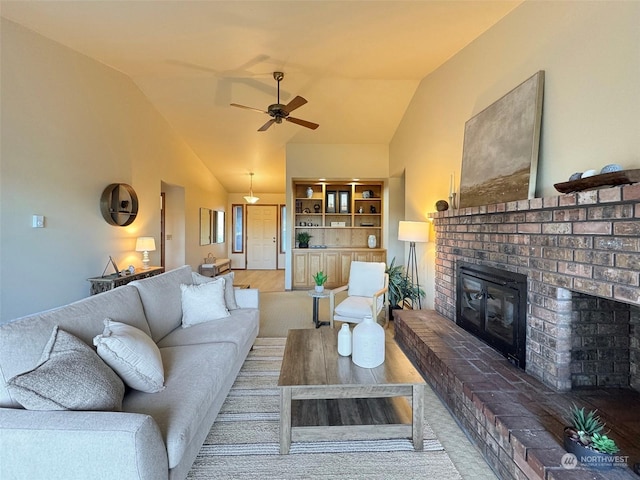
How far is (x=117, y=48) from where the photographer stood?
3.40 metres

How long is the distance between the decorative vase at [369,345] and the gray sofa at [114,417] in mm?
854

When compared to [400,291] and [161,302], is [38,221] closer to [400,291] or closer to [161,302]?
[161,302]

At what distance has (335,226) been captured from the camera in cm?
669

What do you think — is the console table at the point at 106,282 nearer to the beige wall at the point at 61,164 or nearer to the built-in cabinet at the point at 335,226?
the beige wall at the point at 61,164

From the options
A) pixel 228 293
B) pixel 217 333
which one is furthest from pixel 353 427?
pixel 228 293

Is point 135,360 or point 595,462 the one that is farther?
point 135,360

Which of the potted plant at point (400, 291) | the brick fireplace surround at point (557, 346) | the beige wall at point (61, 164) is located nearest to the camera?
the brick fireplace surround at point (557, 346)

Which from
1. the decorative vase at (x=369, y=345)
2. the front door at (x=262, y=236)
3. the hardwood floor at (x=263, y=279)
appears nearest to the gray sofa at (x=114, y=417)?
the decorative vase at (x=369, y=345)

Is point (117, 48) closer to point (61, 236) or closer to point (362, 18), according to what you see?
point (61, 236)

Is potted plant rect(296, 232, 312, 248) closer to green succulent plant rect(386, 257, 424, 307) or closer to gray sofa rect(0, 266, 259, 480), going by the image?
green succulent plant rect(386, 257, 424, 307)

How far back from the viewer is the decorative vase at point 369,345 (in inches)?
74.8

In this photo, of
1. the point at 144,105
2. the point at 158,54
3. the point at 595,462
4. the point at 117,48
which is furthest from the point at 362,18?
the point at 144,105

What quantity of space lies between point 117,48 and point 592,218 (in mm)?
4555

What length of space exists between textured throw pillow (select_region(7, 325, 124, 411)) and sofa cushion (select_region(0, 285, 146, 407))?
0.07 meters
